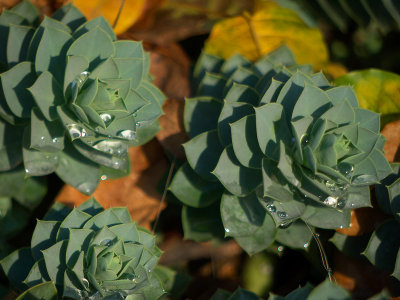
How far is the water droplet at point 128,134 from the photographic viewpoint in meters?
0.89

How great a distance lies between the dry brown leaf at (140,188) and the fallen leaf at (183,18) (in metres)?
0.32

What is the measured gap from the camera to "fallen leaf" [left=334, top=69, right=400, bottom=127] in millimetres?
1103

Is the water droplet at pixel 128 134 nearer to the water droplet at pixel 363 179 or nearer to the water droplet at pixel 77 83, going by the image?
the water droplet at pixel 77 83

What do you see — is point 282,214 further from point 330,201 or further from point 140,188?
point 140,188

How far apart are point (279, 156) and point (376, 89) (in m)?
0.41

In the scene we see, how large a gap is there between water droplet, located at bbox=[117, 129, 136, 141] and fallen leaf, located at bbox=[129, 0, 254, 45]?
0.42 m

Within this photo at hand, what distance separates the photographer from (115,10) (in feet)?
4.00

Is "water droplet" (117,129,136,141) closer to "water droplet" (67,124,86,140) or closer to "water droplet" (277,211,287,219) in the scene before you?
"water droplet" (67,124,86,140)

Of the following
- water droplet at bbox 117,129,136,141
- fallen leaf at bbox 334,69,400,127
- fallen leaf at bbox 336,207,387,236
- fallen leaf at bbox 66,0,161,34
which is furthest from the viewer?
fallen leaf at bbox 66,0,161,34

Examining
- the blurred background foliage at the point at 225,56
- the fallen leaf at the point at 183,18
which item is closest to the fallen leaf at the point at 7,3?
the blurred background foliage at the point at 225,56

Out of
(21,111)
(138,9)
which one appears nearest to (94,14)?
(138,9)

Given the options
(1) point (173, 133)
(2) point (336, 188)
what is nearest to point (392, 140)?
(2) point (336, 188)

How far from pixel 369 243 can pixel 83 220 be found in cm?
58

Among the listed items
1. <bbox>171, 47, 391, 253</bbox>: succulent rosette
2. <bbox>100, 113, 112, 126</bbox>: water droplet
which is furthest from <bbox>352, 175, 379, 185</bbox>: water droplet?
<bbox>100, 113, 112, 126</bbox>: water droplet
